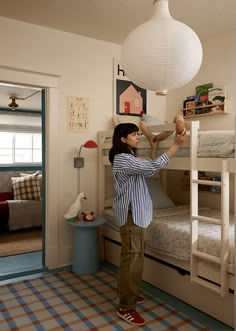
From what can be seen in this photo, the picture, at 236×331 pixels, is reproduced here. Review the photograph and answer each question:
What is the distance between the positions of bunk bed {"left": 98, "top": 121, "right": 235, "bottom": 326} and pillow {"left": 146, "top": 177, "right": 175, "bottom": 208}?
0.27m

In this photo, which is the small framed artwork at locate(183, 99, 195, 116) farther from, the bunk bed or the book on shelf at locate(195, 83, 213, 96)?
the bunk bed

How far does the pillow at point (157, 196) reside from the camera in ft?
11.3

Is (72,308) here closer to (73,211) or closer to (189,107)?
(73,211)

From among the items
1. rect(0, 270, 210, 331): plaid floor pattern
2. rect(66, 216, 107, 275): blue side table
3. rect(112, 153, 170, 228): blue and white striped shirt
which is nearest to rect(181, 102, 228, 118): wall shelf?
rect(112, 153, 170, 228): blue and white striped shirt

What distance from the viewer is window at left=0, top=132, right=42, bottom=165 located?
216 inches

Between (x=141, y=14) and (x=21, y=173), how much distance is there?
11.8 ft

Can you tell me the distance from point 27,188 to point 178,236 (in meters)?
3.27

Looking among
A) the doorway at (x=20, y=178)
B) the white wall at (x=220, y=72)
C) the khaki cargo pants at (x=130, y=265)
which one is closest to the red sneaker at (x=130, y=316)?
the khaki cargo pants at (x=130, y=265)

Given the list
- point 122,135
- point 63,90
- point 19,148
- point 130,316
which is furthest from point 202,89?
point 19,148

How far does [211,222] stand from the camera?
2.20 m

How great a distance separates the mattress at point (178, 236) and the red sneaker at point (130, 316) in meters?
0.54

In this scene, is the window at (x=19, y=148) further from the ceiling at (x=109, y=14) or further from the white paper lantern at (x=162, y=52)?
the white paper lantern at (x=162, y=52)

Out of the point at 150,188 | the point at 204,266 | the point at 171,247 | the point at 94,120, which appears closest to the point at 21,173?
the point at 94,120

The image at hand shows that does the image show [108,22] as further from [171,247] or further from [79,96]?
[171,247]
